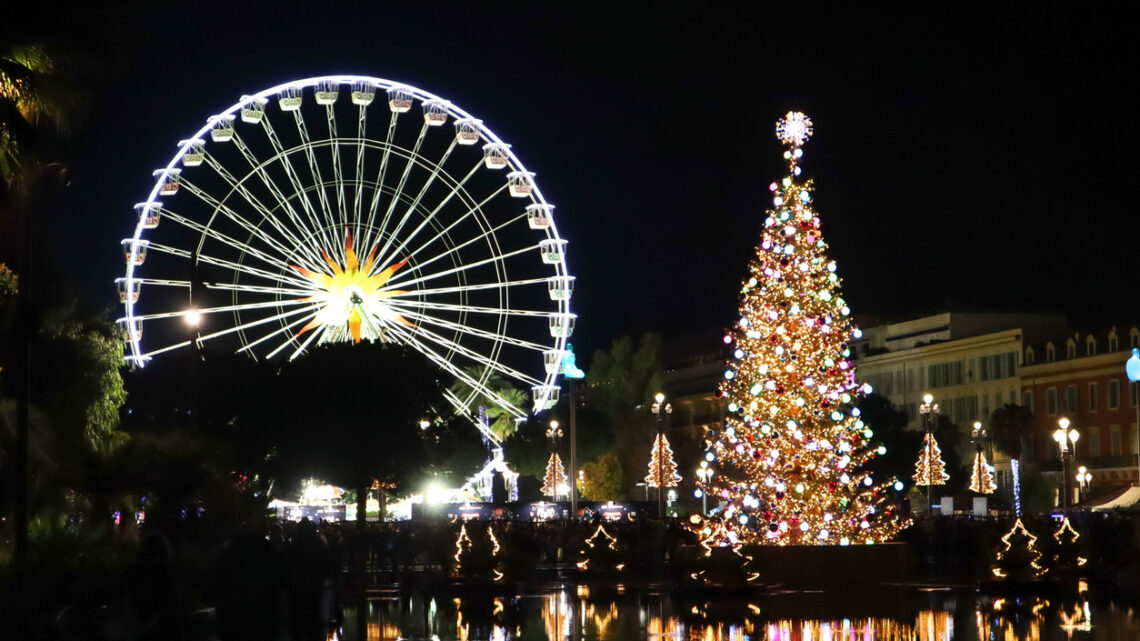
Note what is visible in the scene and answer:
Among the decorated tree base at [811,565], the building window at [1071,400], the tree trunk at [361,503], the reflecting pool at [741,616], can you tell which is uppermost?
the building window at [1071,400]

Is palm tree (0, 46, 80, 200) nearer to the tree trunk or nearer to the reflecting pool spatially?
the reflecting pool

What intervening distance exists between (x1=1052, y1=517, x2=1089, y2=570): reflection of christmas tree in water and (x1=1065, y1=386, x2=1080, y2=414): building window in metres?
57.2

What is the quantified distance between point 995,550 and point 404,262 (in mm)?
22252

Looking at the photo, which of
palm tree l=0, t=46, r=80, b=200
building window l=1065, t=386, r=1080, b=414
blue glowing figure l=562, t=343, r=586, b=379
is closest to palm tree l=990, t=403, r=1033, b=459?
building window l=1065, t=386, r=1080, b=414

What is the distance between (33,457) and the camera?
28578 mm

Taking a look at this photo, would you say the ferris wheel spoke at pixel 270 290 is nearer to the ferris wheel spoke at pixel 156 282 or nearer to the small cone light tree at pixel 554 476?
the ferris wheel spoke at pixel 156 282

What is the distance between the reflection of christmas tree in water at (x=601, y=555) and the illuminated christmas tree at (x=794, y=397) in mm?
8467

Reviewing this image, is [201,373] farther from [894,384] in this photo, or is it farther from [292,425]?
[894,384]

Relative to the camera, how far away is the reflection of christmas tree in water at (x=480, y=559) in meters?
34.6

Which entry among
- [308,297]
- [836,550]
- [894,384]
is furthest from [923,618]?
[894,384]

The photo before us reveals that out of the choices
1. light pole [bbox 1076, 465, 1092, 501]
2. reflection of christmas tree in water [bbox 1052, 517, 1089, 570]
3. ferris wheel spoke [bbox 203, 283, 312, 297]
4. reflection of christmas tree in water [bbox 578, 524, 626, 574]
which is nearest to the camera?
reflection of christmas tree in water [bbox 1052, 517, 1089, 570]

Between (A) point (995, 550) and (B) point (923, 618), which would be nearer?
(B) point (923, 618)

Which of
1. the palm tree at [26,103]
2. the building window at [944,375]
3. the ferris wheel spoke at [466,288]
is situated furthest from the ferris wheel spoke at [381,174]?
the building window at [944,375]

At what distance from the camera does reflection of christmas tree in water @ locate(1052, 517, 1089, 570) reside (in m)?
36.2
